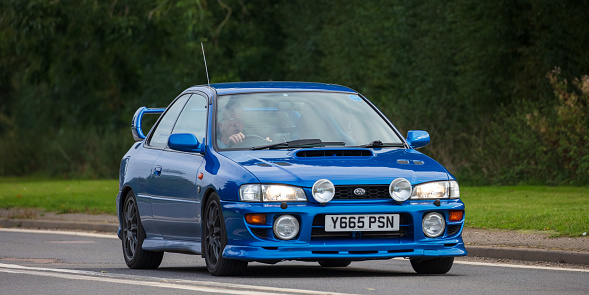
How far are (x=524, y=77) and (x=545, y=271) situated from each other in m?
23.1

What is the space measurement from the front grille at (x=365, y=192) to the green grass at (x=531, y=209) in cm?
460

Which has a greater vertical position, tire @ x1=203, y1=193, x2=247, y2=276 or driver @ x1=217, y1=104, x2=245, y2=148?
driver @ x1=217, y1=104, x2=245, y2=148

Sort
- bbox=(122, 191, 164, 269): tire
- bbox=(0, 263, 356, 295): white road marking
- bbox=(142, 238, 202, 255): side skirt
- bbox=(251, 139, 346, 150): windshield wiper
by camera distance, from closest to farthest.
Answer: bbox=(0, 263, 356, 295): white road marking, bbox=(251, 139, 346, 150): windshield wiper, bbox=(142, 238, 202, 255): side skirt, bbox=(122, 191, 164, 269): tire

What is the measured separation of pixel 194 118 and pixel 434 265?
2.60m

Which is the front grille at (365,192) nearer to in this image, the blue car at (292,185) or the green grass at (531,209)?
the blue car at (292,185)

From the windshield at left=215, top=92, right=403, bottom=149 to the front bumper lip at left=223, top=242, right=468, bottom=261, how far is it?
1126mm

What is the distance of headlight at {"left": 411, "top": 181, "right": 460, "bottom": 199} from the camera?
10.3 meters

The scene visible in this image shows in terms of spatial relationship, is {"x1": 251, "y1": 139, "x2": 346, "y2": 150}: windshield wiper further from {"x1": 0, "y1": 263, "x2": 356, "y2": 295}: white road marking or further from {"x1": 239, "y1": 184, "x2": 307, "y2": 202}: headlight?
{"x1": 0, "y1": 263, "x2": 356, "y2": 295}: white road marking

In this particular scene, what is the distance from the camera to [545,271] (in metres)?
11.6

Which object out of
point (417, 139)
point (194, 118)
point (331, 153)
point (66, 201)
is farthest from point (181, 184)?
point (66, 201)

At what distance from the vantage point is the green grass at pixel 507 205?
15742 mm

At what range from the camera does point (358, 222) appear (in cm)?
1015

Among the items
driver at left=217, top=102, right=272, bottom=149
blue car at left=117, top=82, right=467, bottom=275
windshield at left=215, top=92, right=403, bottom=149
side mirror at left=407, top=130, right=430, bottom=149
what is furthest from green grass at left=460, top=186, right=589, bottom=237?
driver at left=217, top=102, right=272, bottom=149

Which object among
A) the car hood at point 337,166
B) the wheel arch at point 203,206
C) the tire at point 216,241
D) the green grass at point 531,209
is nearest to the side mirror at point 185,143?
the car hood at point 337,166
